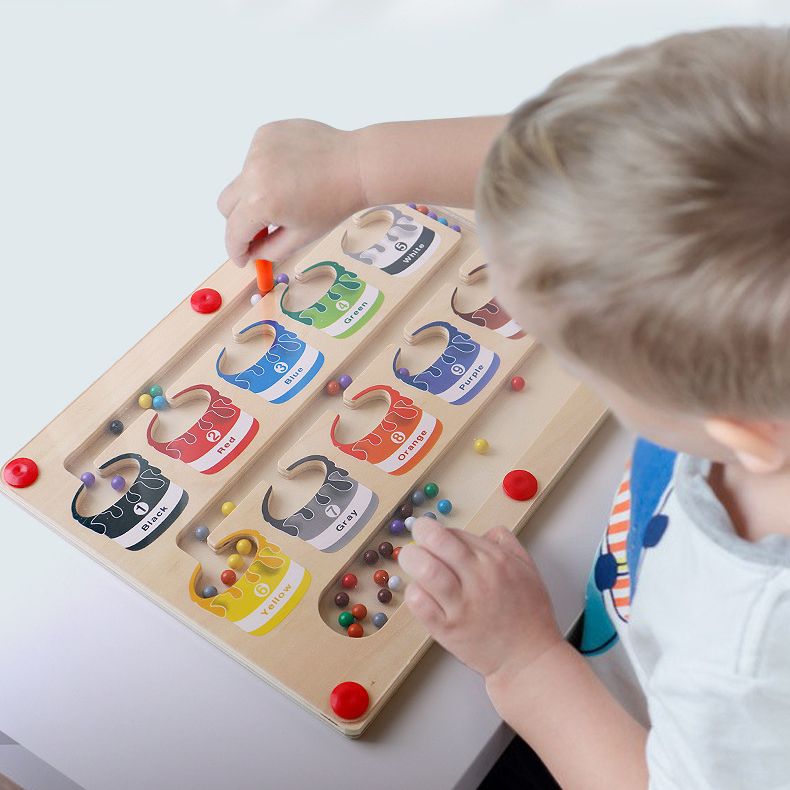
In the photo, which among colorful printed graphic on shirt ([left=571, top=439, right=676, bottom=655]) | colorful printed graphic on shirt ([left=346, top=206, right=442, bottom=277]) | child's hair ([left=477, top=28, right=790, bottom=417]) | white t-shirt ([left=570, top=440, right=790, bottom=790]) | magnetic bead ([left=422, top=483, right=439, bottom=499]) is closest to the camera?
child's hair ([left=477, top=28, right=790, bottom=417])

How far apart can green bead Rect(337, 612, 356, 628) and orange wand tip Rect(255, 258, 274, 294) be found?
269 millimetres

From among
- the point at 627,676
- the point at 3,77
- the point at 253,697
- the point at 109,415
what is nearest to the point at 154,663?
the point at 253,697

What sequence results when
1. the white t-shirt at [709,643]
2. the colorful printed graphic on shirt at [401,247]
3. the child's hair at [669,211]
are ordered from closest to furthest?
1. the child's hair at [669,211]
2. the white t-shirt at [709,643]
3. the colorful printed graphic on shirt at [401,247]

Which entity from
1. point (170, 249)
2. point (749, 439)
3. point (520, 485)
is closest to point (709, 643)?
point (749, 439)

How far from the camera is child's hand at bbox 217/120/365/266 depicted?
729 mm

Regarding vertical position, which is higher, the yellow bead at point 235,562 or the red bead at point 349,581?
the red bead at point 349,581

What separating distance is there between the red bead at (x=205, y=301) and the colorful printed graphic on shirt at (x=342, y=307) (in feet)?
0.16

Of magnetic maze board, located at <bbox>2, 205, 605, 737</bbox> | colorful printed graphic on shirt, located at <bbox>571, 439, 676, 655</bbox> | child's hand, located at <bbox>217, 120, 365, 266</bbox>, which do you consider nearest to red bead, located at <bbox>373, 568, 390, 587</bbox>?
magnetic maze board, located at <bbox>2, 205, 605, 737</bbox>

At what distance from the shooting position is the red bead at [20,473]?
2.37ft

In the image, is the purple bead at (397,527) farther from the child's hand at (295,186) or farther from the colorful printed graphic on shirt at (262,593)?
the child's hand at (295,186)

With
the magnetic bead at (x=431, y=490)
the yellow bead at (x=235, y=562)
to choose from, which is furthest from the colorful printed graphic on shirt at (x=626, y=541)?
the yellow bead at (x=235, y=562)

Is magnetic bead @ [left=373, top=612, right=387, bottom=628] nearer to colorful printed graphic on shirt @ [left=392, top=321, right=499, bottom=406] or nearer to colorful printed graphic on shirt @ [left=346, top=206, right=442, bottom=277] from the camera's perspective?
colorful printed graphic on shirt @ [left=392, top=321, right=499, bottom=406]

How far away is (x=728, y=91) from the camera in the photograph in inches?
14.5

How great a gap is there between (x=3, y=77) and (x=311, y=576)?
0.64 meters
